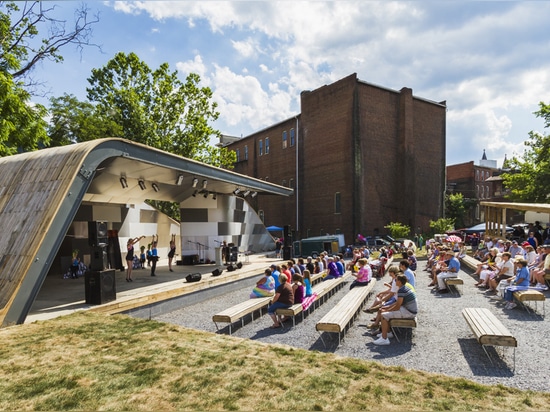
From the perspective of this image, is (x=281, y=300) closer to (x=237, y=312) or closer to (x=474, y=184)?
(x=237, y=312)

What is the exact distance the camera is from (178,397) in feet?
14.3

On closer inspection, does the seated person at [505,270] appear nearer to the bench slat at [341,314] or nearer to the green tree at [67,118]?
the bench slat at [341,314]

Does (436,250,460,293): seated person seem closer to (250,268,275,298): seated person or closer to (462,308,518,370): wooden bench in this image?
(462,308,518,370): wooden bench

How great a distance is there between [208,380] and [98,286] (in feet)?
18.9

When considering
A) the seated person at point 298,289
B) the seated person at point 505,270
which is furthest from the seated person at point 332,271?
the seated person at point 505,270

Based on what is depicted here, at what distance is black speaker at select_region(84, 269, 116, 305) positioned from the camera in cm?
923

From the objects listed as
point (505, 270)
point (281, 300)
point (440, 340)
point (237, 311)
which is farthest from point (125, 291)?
point (505, 270)

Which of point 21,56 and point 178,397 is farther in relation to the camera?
point 21,56

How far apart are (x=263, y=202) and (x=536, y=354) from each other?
39.5 meters

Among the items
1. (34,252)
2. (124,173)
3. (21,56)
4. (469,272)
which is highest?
(21,56)

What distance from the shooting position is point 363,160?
3228 centimetres

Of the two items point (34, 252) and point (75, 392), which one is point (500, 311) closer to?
point (75, 392)

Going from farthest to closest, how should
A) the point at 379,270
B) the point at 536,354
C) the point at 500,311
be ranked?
the point at 379,270, the point at 500,311, the point at 536,354

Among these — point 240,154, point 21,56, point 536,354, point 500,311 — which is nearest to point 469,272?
point 500,311
